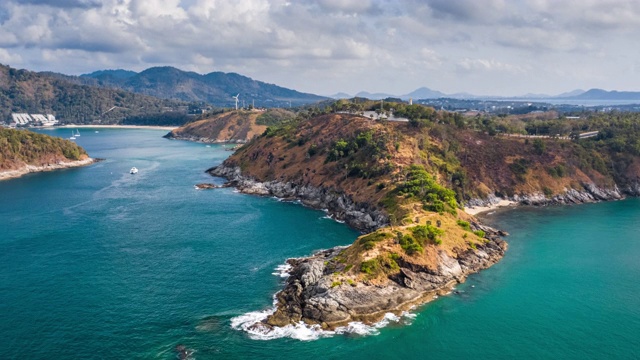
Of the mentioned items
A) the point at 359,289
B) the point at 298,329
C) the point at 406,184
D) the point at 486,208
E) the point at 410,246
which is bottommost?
the point at 298,329

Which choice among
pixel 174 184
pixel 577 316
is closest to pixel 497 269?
pixel 577 316

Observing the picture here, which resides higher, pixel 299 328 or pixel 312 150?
pixel 312 150

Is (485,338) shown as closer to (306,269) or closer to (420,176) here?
(306,269)

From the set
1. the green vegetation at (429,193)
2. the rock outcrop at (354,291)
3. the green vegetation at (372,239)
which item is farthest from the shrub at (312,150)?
the green vegetation at (372,239)

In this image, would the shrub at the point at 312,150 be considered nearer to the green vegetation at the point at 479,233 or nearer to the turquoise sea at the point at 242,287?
the turquoise sea at the point at 242,287

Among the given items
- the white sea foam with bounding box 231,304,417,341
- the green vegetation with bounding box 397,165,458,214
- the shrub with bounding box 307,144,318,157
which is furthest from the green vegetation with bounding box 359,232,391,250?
the shrub with bounding box 307,144,318,157

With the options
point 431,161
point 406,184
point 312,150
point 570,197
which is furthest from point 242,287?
point 570,197

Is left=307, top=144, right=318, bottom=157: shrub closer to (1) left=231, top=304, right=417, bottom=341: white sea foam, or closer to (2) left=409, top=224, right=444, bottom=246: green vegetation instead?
(2) left=409, top=224, right=444, bottom=246: green vegetation

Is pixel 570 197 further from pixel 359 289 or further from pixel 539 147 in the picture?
pixel 359 289
